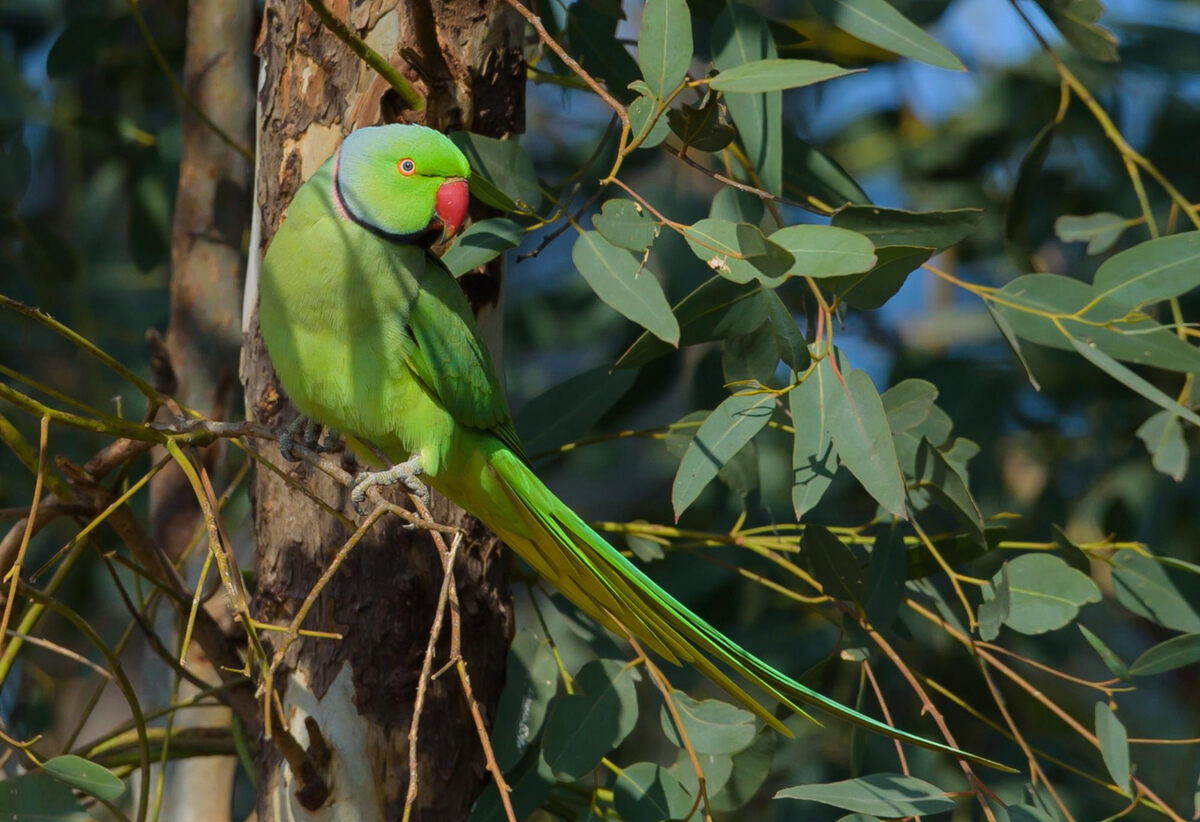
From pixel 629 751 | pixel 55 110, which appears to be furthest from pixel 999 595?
pixel 55 110

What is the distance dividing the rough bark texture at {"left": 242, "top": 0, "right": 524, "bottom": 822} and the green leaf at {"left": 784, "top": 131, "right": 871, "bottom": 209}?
43 cm

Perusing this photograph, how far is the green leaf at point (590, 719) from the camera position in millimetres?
1537

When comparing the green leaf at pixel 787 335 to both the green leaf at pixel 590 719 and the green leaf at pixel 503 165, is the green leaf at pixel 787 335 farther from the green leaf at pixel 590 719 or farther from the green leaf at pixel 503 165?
the green leaf at pixel 590 719

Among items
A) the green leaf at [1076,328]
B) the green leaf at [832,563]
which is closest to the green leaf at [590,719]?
the green leaf at [832,563]

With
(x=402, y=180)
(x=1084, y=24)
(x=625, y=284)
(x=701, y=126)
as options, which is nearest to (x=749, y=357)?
(x=625, y=284)

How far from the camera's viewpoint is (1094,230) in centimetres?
204

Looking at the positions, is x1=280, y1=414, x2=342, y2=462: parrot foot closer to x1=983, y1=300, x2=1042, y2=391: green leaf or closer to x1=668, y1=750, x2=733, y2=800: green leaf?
x1=668, y1=750, x2=733, y2=800: green leaf

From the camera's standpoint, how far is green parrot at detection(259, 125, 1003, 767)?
5.21ft

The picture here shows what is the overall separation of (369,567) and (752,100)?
0.85 meters

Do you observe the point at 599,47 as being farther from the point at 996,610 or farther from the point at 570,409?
the point at 996,610

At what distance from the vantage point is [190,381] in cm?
229

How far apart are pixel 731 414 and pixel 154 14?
227 centimetres

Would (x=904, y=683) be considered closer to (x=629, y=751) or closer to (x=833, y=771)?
(x=833, y=771)

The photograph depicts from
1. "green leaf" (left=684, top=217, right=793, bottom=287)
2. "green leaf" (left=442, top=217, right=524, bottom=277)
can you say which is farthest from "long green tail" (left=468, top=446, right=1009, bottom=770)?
"green leaf" (left=684, top=217, right=793, bottom=287)
